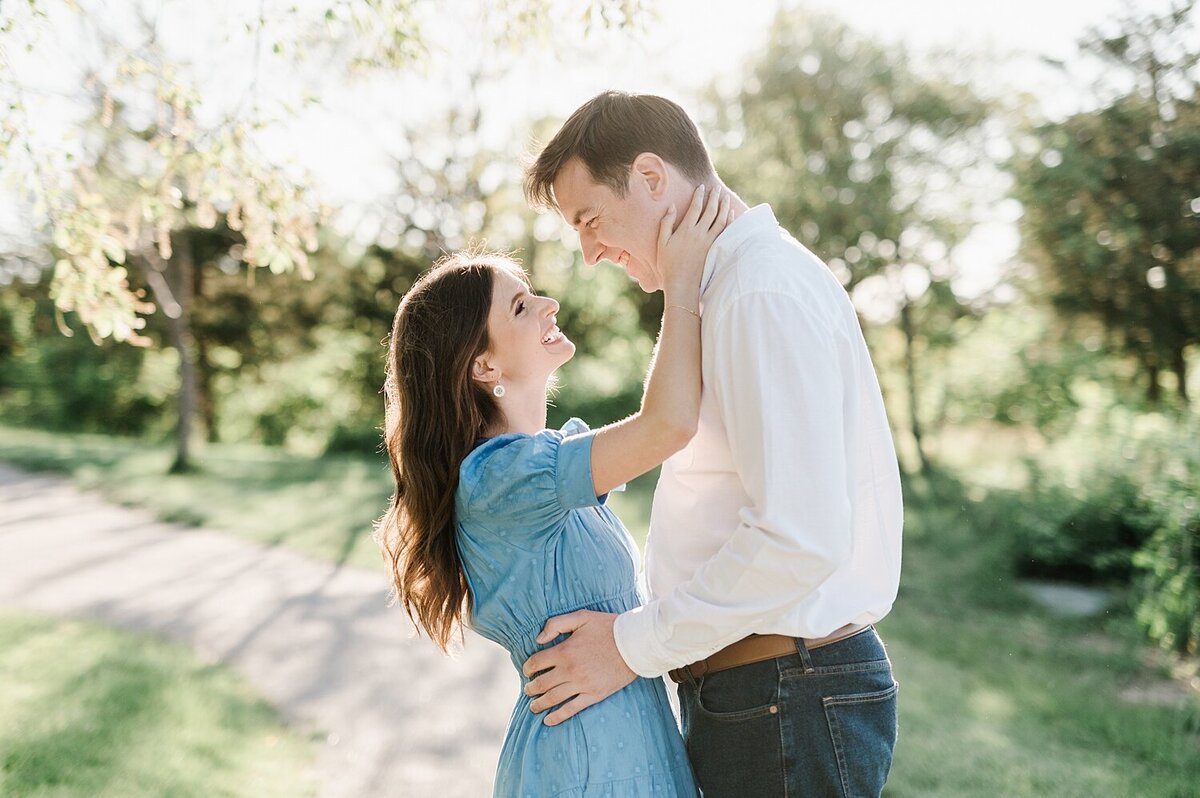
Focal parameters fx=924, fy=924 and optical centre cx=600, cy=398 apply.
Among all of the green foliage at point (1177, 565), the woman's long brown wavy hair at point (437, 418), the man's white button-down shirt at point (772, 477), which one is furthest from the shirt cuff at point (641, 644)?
the green foliage at point (1177, 565)

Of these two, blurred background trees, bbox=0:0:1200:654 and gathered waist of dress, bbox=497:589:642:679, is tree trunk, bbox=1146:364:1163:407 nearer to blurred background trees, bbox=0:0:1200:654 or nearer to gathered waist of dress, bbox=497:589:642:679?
blurred background trees, bbox=0:0:1200:654

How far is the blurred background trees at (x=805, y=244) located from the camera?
162 inches

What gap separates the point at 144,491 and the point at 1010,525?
10181 millimetres

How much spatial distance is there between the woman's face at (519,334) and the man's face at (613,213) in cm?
22

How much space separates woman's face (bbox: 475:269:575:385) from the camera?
226 centimetres

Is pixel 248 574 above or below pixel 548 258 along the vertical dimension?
below

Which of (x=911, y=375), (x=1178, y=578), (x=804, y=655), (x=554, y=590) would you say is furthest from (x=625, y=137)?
(x=911, y=375)

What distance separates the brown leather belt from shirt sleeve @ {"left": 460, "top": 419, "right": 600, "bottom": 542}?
0.42m

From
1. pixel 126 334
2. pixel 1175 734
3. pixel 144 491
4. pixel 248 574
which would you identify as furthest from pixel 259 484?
pixel 1175 734

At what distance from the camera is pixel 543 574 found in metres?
2.08

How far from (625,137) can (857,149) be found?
15.9 m

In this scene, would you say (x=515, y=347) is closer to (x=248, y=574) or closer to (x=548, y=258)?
(x=248, y=574)

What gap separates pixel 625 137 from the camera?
200 cm

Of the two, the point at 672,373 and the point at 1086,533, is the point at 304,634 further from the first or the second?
the point at 1086,533
